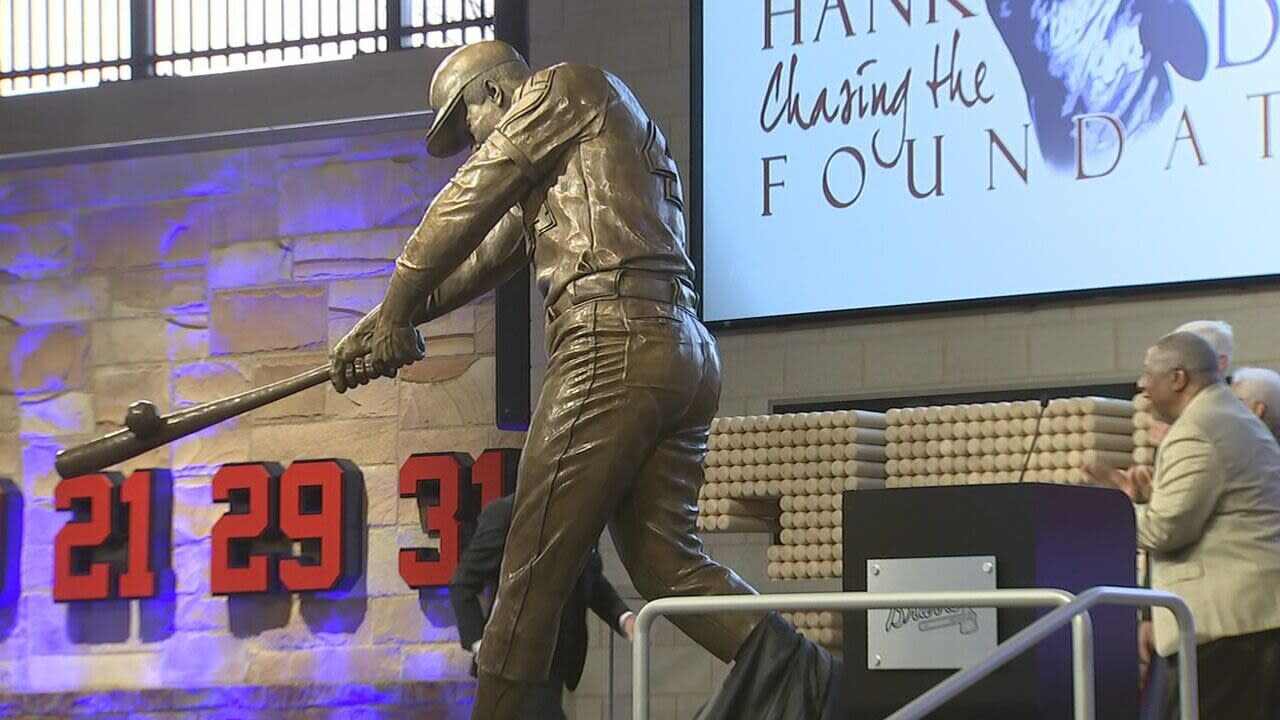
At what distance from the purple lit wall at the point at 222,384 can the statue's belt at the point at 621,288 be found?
12.9 feet

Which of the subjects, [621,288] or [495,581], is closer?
[621,288]

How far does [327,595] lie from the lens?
27.9 ft

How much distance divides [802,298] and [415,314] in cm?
285

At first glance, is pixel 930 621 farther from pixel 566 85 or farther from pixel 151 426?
pixel 151 426

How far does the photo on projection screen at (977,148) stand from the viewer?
6.60 metres

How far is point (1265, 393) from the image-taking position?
5.62 meters

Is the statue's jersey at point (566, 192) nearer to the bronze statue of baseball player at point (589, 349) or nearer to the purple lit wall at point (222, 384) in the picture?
the bronze statue of baseball player at point (589, 349)

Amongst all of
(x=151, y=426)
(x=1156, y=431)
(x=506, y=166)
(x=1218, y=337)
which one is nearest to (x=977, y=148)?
(x=1218, y=337)

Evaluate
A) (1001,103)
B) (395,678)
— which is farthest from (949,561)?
(395,678)

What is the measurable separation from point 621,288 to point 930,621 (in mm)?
1122

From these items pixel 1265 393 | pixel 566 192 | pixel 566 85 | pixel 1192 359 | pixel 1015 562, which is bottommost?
pixel 1015 562

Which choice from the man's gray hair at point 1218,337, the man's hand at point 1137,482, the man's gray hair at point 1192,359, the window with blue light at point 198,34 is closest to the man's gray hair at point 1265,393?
the man's gray hair at point 1218,337

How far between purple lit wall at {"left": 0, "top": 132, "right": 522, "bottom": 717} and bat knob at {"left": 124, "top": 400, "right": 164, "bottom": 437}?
10.5 ft

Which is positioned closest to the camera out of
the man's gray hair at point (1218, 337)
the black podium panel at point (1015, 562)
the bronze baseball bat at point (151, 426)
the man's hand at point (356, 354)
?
the black podium panel at point (1015, 562)
